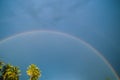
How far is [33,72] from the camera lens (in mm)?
69375

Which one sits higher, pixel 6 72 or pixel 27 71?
pixel 27 71

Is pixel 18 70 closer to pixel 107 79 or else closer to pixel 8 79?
pixel 8 79

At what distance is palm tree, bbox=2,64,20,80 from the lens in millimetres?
62162

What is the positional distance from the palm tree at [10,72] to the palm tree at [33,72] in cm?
413

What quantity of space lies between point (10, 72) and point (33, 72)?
7.55 m

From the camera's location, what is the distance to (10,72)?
6297cm

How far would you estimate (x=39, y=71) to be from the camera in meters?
70.4

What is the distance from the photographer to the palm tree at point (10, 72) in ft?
204

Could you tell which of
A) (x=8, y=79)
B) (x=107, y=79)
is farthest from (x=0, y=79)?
(x=107, y=79)

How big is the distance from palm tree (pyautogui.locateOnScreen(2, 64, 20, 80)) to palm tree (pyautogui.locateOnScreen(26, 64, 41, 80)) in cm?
413

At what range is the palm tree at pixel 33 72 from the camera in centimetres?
6804

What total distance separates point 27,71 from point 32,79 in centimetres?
382

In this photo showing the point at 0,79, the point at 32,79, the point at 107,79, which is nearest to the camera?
the point at 0,79

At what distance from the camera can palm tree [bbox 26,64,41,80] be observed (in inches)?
2679
